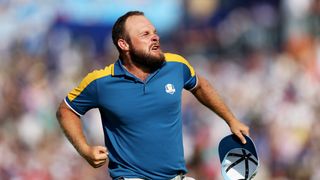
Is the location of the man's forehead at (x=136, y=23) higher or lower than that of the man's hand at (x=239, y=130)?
higher

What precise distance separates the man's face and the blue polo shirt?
4.2 inches

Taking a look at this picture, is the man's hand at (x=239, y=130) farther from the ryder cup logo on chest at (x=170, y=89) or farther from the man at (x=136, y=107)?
the ryder cup logo on chest at (x=170, y=89)

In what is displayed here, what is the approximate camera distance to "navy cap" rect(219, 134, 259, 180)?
25.3ft

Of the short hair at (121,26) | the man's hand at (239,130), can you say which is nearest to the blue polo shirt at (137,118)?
the short hair at (121,26)

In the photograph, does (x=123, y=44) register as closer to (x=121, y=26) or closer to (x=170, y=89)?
(x=121, y=26)

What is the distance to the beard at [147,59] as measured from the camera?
7406mm

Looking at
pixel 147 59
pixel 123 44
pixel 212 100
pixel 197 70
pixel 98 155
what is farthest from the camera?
pixel 197 70

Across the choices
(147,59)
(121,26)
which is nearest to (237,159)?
(147,59)

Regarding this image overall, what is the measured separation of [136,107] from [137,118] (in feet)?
0.25

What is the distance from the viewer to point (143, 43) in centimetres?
747

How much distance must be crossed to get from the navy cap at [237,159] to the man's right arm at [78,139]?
1.13m

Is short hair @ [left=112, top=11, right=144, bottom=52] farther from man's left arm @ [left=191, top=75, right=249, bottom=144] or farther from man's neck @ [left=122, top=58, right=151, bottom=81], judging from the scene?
man's left arm @ [left=191, top=75, right=249, bottom=144]

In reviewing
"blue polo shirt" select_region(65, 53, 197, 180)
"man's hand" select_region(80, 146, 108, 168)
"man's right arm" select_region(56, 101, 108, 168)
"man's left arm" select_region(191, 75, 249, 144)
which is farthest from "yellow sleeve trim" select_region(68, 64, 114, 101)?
"man's left arm" select_region(191, 75, 249, 144)

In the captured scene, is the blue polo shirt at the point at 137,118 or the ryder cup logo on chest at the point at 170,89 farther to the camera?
Answer: the ryder cup logo on chest at the point at 170,89
